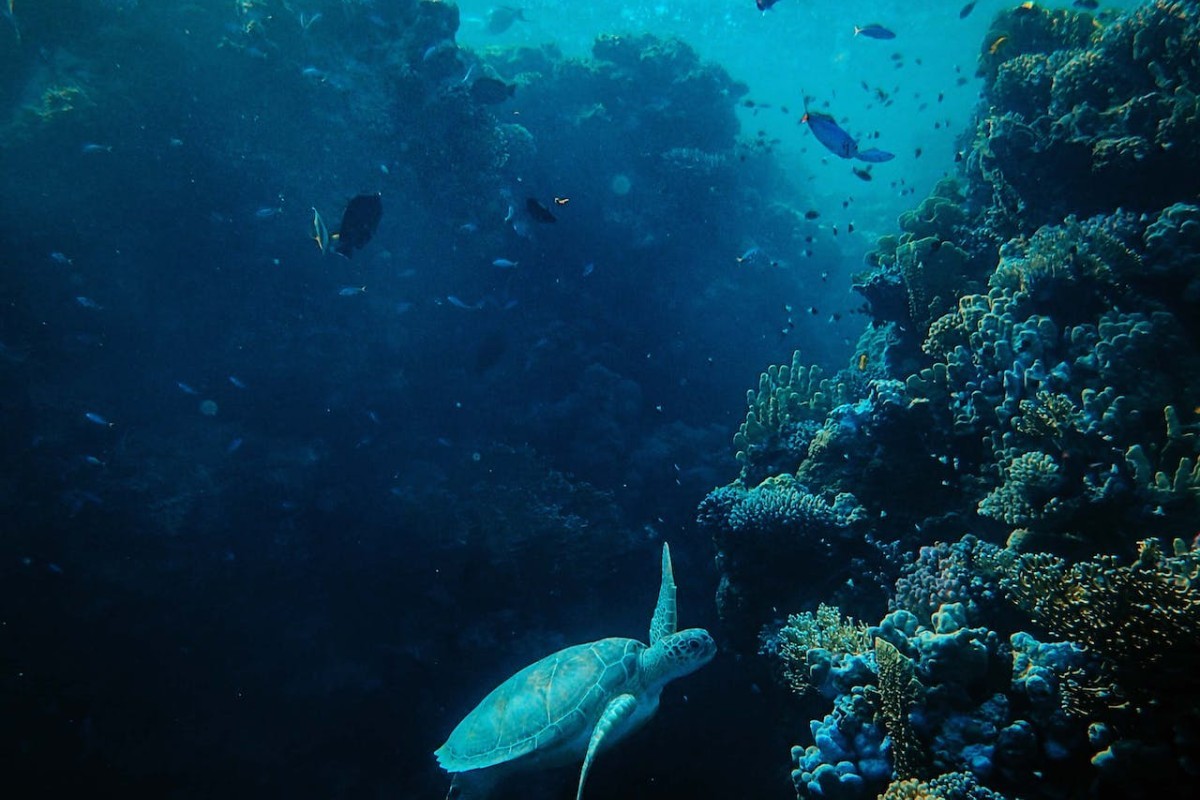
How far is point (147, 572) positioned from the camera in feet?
28.2

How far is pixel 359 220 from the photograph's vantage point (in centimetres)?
559

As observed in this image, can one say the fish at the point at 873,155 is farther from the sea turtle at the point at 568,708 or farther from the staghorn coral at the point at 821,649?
the sea turtle at the point at 568,708

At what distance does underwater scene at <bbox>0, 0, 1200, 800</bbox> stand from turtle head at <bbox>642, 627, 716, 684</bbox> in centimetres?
4

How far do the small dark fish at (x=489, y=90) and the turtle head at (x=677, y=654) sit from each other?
32.6ft

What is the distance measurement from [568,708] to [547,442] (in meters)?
5.92

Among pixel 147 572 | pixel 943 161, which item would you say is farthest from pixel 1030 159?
pixel 943 161

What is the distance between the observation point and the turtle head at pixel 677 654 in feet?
16.5

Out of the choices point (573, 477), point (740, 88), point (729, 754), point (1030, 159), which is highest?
point (740, 88)

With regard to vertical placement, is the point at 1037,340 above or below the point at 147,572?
above

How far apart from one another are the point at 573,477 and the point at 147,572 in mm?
6931

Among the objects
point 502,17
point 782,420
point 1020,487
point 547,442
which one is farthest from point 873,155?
point 502,17

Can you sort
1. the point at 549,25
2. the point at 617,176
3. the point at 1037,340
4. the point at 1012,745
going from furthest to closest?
the point at 549,25 → the point at 617,176 → the point at 1037,340 → the point at 1012,745

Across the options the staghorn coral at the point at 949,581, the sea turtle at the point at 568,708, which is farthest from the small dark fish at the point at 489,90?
the staghorn coral at the point at 949,581

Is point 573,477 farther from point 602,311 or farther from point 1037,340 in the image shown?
point 1037,340
